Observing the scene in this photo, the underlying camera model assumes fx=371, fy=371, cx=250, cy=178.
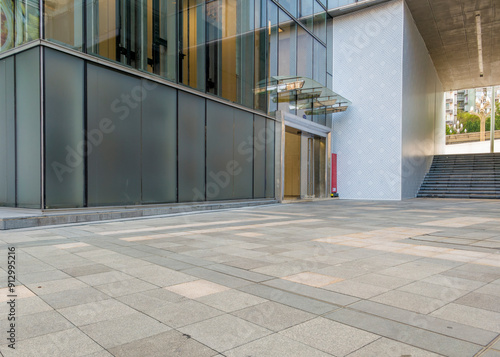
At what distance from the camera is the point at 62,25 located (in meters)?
9.78

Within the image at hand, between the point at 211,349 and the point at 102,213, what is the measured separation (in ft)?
26.9

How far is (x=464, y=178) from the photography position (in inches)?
1046

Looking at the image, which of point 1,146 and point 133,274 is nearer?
point 133,274

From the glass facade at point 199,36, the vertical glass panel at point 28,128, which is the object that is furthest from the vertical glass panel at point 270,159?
the vertical glass panel at point 28,128

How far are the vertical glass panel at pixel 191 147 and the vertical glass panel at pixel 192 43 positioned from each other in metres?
0.67

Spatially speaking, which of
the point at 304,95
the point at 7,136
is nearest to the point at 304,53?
the point at 304,95

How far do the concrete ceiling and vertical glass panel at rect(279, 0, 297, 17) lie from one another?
6.86 meters

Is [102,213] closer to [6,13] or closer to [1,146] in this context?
[1,146]

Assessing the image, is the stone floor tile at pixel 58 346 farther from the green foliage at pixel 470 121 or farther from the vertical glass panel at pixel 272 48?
the green foliage at pixel 470 121

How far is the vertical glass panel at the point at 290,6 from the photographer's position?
63.4 feet

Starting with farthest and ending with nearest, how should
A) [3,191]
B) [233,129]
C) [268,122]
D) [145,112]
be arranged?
[268,122]
[233,129]
[145,112]
[3,191]

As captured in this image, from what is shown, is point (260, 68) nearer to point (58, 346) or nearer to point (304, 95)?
point (304, 95)

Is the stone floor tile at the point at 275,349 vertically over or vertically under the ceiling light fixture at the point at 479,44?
under

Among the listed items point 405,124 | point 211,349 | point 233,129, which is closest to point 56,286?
point 211,349
